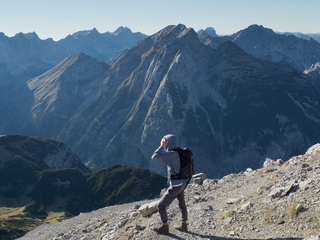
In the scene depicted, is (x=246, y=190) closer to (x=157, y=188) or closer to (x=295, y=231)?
(x=295, y=231)

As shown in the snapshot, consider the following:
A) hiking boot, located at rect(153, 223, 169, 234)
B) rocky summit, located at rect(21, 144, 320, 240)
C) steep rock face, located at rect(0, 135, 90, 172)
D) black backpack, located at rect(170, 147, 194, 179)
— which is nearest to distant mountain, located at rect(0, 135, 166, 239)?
steep rock face, located at rect(0, 135, 90, 172)

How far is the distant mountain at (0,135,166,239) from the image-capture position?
370 feet

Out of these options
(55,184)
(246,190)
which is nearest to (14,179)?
(55,184)

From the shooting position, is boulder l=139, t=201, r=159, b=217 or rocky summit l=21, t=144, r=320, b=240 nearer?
rocky summit l=21, t=144, r=320, b=240

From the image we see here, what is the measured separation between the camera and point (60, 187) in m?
128

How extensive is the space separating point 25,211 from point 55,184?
2239 cm

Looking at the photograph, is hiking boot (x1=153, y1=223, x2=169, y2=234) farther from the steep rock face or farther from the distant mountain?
the steep rock face

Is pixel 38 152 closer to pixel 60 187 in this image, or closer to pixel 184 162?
pixel 60 187

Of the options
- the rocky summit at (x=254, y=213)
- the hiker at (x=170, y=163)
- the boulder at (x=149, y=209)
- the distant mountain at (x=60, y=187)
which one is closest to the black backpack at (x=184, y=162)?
the hiker at (x=170, y=163)

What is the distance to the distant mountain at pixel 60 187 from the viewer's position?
113 meters

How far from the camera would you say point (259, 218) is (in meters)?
15.1

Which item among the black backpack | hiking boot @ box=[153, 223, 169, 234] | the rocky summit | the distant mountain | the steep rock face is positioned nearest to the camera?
the rocky summit

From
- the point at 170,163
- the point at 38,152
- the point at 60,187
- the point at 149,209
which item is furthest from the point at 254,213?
the point at 38,152

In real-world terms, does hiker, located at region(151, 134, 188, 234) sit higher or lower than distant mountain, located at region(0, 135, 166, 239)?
higher
